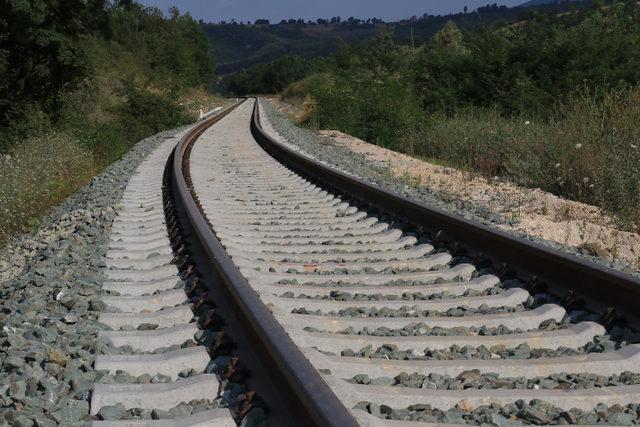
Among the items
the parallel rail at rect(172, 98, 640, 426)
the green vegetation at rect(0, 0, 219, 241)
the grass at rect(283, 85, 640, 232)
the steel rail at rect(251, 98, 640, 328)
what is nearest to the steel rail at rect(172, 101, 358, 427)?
the parallel rail at rect(172, 98, 640, 426)

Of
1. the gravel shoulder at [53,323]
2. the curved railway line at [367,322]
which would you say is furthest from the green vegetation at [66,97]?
the curved railway line at [367,322]

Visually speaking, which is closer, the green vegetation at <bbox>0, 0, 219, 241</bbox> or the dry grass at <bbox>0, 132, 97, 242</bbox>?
the dry grass at <bbox>0, 132, 97, 242</bbox>

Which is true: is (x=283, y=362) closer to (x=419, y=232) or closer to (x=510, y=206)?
(x=419, y=232)

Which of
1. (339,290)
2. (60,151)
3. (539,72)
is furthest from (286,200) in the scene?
(539,72)

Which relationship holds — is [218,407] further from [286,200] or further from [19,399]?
[286,200]

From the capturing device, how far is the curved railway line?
273 cm

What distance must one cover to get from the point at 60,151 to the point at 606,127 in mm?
10239

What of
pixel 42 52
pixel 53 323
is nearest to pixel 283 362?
pixel 53 323

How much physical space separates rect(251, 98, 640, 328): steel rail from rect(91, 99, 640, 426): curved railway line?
11mm

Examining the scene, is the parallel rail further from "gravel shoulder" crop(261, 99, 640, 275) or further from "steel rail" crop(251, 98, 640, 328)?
"gravel shoulder" crop(261, 99, 640, 275)

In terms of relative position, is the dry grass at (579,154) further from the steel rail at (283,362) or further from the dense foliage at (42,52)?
the dense foliage at (42,52)

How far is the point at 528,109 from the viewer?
18594 mm

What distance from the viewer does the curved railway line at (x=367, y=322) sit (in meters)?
2.73

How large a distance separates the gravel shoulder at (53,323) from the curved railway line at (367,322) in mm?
116
